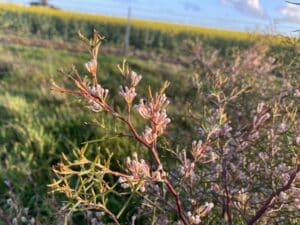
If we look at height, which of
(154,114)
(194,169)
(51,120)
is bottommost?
(51,120)

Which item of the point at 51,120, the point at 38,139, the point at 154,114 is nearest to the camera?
the point at 154,114

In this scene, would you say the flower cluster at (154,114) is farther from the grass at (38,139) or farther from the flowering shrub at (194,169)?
the grass at (38,139)

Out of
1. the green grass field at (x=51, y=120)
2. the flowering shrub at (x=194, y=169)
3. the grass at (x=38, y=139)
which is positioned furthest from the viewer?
the grass at (x=38, y=139)

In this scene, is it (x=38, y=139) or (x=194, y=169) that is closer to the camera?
(x=194, y=169)

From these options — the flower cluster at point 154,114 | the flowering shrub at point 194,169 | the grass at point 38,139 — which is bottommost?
the grass at point 38,139

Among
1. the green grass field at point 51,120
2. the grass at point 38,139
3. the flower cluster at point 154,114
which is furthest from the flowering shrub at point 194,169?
the grass at point 38,139

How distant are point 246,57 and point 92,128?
56.9 inches

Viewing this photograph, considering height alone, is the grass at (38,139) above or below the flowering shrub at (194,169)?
below

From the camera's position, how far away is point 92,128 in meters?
4.56

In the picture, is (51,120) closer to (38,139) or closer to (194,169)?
(38,139)

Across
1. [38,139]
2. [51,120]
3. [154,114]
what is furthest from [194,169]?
[51,120]

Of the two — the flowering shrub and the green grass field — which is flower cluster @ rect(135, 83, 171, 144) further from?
the green grass field

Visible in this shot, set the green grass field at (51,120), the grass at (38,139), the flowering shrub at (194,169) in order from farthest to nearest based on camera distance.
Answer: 1. the grass at (38,139)
2. the green grass field at (51,120)
3. the flowering shrub at (194,169)

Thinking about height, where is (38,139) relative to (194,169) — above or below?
below
